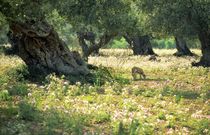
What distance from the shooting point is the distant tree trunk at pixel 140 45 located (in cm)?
6107

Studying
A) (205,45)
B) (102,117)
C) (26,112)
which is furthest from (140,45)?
(26,112)

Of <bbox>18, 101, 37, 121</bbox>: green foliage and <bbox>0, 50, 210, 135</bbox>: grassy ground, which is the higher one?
<bbox>18, 101, 37, 121</bbox>: green foliage

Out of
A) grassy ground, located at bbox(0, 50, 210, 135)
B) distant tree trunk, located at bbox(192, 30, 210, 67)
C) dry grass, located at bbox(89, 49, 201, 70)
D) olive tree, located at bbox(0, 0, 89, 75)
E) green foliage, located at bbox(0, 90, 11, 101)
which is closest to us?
grassy ground, located at bbox(0, 50, 210, 135)

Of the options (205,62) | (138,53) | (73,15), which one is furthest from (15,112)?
(138,53)

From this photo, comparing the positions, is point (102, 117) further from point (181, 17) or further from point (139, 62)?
point (139, 62)

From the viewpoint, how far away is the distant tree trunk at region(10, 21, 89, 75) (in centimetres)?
2533

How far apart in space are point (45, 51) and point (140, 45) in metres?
37.4

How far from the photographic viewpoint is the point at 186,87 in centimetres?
2456

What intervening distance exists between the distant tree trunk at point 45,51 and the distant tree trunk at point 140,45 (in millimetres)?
34502

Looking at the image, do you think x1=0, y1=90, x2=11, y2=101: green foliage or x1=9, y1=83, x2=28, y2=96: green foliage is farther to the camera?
x1=9, y1=83, x2=28, y2=96: green foliage

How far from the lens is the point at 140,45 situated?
204ft

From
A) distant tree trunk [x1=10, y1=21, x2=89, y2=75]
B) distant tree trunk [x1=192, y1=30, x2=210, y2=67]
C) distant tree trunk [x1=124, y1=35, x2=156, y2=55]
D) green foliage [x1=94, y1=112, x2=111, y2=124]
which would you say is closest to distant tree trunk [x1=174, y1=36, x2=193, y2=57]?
distant tree trunk [x1=124, y1=35, x2=156, y2=55]

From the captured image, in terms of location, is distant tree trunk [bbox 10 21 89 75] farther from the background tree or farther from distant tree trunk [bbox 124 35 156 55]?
distant tree trunk [bbox 124 35 156 55]

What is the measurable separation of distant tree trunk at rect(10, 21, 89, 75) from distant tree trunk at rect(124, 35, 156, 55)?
113 ft
